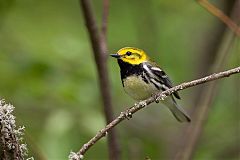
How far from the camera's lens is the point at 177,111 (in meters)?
3.75

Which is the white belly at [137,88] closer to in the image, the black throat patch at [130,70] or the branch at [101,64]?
the black throat patch at [130,70]

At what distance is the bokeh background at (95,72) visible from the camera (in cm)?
361

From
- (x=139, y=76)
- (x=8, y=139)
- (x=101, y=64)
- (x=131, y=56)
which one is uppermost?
(x=131, y=56)

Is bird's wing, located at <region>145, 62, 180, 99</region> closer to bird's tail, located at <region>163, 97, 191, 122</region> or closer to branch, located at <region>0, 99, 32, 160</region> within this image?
bird's tail, located at <region>163, 97, 191, 122</region>

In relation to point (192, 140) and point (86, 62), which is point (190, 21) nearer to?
point (86, 62)

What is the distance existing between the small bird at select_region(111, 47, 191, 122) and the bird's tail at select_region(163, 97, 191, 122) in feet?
0.13

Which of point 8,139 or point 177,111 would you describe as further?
point 177,111

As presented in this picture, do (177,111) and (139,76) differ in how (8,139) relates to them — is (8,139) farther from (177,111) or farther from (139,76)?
(177,111)

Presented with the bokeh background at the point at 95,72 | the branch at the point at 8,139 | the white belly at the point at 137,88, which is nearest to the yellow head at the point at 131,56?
the white belly at the point at 137,88

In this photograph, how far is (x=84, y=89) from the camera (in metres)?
3.72

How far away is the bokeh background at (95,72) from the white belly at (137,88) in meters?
0.29

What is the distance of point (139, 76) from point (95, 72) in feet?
2.14

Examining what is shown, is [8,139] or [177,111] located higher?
[177,111]

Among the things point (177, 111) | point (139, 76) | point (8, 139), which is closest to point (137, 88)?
point (139, 76)
